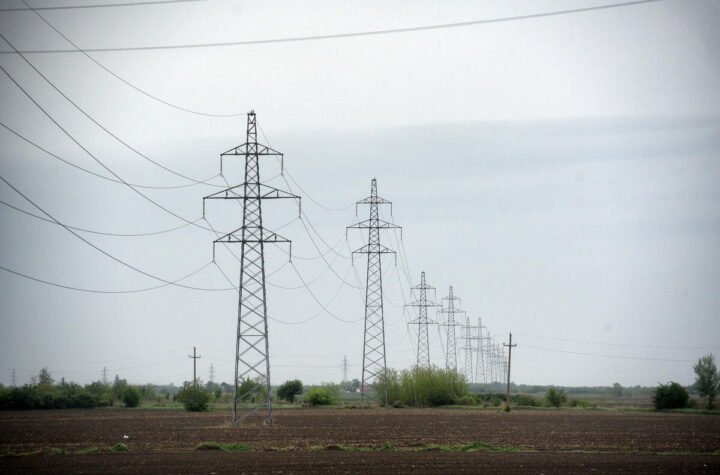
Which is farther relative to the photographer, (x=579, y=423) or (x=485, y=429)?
(x=579, y=423)

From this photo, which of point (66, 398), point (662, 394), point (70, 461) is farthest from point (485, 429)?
point (66, 398)

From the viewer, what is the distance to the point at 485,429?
5303 cm

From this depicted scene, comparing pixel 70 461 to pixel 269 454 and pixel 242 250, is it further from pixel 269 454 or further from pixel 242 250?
pixel 242 250

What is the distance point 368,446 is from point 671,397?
209ft

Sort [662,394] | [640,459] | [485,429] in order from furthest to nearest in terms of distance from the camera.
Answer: [662,394] → [485,429] → [640,459]

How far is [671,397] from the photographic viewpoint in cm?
9306

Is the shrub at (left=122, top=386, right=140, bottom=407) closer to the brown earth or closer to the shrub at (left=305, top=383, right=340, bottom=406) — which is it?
the shrub at (left=305, top=383, right=340, bottom=406)

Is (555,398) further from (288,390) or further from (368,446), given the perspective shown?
(368,446)

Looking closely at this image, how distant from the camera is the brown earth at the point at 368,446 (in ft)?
105

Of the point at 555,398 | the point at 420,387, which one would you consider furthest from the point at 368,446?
the point at 555,398

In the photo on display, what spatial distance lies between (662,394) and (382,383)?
101ft

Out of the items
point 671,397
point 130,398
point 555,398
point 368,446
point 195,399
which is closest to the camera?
point 368,446

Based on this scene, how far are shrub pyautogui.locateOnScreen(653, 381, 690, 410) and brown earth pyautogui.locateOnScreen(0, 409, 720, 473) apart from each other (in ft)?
113

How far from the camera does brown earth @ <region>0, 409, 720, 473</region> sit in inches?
1257
